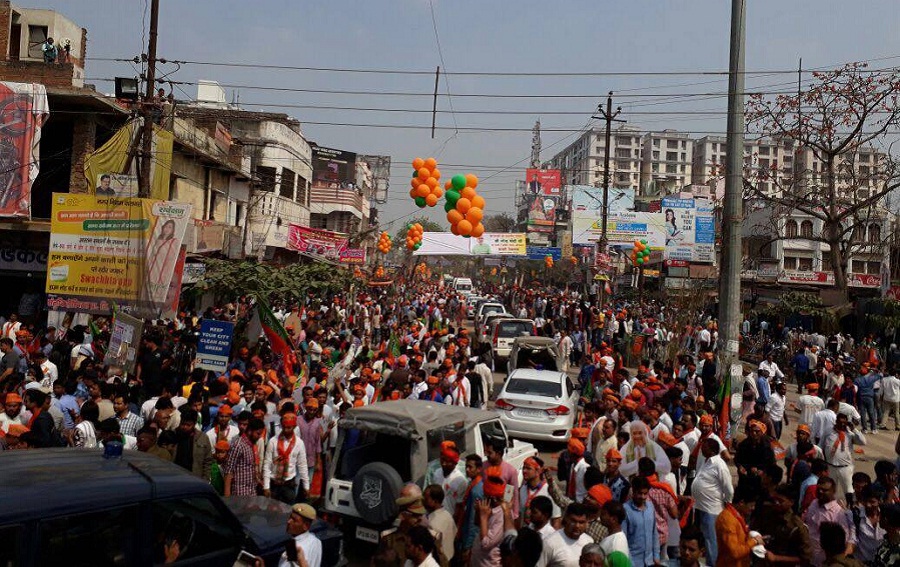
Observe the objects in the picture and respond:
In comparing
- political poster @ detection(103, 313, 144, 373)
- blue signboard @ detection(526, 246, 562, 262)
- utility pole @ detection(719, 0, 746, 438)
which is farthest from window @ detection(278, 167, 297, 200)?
utility pole @ detection(719, 0, 746, 438)

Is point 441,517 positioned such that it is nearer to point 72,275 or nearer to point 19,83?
point 72,275

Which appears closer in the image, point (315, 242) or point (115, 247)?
point (115, 247)

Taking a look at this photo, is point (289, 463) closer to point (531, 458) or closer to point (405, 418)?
point (405, 418)

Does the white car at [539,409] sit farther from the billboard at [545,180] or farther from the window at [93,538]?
the billboard at [545,180]

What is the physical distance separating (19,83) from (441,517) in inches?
730

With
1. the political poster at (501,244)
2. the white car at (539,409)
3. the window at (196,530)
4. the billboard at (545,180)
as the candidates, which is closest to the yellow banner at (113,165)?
the white car at (539,409)

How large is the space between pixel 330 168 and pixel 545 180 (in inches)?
862

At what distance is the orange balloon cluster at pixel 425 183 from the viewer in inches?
749

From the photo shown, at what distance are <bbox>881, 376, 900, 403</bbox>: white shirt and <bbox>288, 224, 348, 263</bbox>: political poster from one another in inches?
899

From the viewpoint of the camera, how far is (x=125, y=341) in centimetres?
1212

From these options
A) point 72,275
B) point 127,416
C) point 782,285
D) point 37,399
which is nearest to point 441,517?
point 127,416

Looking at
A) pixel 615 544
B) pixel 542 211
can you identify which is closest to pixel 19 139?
pixel 615 544

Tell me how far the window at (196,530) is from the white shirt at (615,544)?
2611 mm

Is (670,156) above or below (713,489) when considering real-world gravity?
above
